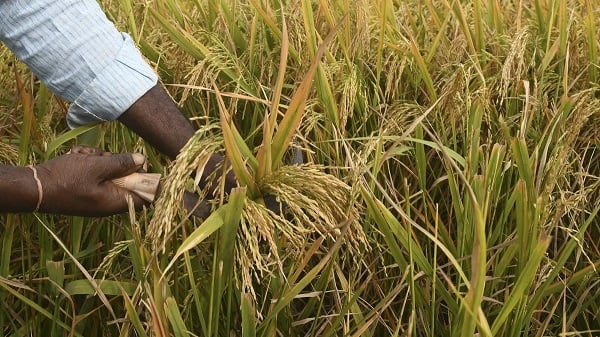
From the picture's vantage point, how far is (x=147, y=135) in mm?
1610

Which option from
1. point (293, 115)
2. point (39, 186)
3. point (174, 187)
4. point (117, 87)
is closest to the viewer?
point (174, 187)

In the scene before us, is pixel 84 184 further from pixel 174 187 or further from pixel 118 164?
pixel 174 187

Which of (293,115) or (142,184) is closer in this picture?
(293,115)

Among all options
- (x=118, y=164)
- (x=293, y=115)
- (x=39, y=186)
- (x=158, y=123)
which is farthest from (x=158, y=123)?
(x=293, y=115)

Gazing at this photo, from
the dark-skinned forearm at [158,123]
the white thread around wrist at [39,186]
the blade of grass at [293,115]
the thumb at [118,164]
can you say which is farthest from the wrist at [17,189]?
the blade of grass at [293,115]

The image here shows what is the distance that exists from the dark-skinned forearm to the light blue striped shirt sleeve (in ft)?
0.06

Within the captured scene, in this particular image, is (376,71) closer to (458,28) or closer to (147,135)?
(458,28)

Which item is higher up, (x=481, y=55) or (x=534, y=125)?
(x=481, y=55)

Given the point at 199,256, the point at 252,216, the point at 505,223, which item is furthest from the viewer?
the point at 505,223

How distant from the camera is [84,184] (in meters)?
1.49

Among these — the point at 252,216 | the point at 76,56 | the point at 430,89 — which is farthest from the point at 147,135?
the point at 430,89

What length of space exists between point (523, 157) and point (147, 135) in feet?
2.16

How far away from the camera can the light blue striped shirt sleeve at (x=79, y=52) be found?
158 centimetres

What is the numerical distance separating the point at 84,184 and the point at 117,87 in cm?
20
